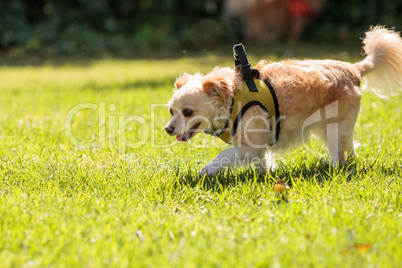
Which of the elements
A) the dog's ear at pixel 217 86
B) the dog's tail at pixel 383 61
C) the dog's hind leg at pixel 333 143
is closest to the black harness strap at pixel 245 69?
the dog's ear at pixel 217 86

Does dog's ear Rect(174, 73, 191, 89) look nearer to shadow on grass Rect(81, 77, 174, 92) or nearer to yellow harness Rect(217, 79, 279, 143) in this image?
yellow harness Rect(217, 79, 279, 143)

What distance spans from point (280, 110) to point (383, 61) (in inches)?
46.9

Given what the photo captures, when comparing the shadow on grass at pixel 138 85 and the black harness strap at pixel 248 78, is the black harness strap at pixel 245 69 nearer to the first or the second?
the black harness strap at pixel 248 78

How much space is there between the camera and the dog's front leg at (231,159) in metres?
3.36

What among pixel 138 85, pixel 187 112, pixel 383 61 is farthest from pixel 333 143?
pixel 138 85

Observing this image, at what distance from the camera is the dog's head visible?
3.31 metres

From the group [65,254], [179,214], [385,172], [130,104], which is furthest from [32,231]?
[130,104]

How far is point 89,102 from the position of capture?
7.00 metres

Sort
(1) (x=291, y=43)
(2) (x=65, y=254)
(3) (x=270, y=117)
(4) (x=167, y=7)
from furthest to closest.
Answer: (4) (x=167, y=7), (1) (x=291, y=43), (3) (x=270, y=117), (2) (x=65, y=254)

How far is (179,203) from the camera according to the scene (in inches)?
118

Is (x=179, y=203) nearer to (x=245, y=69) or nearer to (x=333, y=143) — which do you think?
(x=245, y=69)

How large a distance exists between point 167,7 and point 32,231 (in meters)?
12.3

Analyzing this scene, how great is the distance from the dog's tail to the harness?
97 centimetres

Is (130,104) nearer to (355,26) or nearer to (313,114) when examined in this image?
(313,114)
